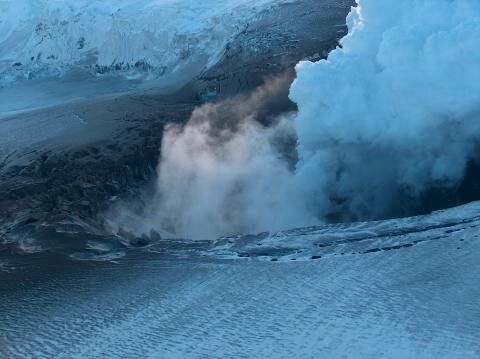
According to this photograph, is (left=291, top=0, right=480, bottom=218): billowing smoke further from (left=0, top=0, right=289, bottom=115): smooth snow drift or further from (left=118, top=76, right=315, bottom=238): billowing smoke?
(left=0, top=0, right=289, bottom=115): smooth snow drift

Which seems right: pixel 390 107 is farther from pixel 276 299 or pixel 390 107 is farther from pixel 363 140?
pixel 276 299

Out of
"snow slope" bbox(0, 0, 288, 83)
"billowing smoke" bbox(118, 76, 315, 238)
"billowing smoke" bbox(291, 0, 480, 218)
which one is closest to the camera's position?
"billowing smoke" bbox(291, 0, 480, 218)

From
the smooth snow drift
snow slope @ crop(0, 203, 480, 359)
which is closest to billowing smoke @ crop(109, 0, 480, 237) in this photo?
snow slope @ crop(0, 203, 480, 359)

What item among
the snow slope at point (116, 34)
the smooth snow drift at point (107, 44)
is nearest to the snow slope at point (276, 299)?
the smooth snow drift at point (107, 44)

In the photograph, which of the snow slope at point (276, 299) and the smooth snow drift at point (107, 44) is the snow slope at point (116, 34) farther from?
the snow slope at point (276, 299)

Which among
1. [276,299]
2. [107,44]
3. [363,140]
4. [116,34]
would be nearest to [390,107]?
[363,140]

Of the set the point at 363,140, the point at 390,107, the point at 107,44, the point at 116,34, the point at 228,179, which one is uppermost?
the point at 116,34

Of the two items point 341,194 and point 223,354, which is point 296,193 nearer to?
point 341,194

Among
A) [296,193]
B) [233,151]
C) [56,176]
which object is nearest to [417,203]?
[296,193]
